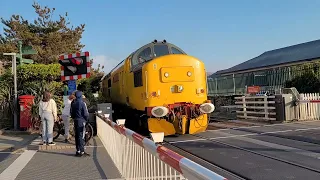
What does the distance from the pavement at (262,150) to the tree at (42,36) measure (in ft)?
65.2

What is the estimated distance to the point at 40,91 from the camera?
16.5m

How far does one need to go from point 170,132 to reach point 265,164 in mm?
5333

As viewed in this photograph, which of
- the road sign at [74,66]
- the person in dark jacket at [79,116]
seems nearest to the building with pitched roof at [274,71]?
the road sign at [74,66]

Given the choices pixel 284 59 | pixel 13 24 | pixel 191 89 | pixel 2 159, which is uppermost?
pixel 13 24

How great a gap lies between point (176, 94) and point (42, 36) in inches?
847

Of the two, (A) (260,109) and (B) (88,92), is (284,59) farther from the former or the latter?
(B) (88,92)

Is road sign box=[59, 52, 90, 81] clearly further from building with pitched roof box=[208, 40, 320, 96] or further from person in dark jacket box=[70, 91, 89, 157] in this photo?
building with pitched roof box=[208, 40, 320, 96]

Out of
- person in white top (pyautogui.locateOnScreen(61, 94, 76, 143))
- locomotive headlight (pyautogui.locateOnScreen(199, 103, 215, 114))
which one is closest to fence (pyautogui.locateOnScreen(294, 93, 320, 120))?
locomotive headlight (pyautogui.locateOnScreen(199, 103, 215, 114))

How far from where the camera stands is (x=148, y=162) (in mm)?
4938

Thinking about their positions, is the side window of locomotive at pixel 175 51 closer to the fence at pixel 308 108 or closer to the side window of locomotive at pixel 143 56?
the side window of locomotive at pixel 143 56

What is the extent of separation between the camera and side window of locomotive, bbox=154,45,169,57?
A: 14.4m

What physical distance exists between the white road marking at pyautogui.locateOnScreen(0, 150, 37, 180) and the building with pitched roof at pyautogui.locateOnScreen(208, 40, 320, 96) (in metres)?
18.3

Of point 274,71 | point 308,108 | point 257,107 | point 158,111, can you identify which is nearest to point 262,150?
point 158,111

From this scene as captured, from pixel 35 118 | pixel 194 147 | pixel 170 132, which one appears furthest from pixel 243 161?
pixel 35 118
